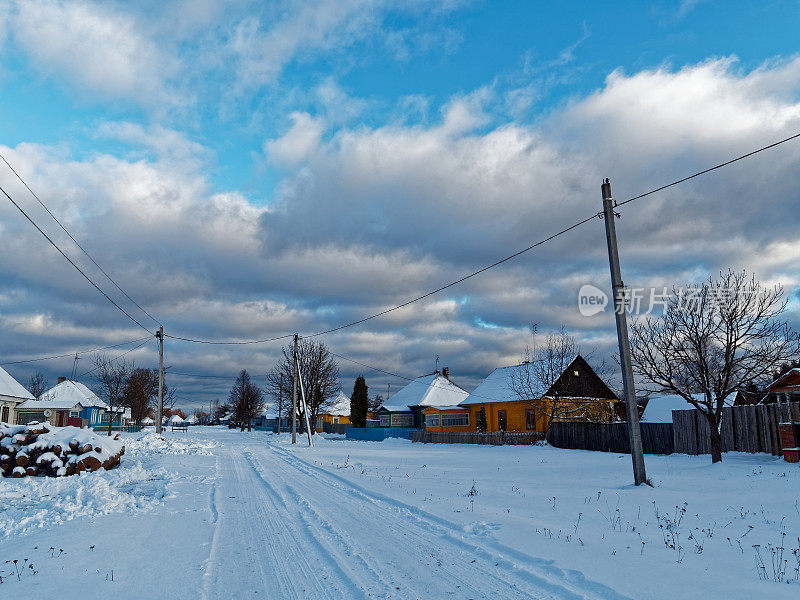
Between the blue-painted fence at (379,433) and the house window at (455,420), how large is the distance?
3642mm

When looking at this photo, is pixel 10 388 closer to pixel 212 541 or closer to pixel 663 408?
pixel 212 541

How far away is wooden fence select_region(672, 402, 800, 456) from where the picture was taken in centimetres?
1938

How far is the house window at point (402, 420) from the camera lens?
210ft

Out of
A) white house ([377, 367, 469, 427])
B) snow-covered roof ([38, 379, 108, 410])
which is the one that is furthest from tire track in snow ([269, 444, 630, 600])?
snow-covered roof ([38, 379, 108, 410])

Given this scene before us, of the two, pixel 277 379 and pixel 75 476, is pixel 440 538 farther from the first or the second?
pixel 277 379

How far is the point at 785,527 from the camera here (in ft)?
27.6

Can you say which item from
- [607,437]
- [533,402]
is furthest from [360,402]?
[607,437]

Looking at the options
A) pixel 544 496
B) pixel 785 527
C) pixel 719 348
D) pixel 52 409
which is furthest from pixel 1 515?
pixel 52 409

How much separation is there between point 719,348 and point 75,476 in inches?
826

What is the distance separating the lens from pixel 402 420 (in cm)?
6456

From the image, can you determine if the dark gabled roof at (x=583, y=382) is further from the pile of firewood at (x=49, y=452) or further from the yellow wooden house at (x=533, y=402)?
the pile of firewood at (x=49, y=452)

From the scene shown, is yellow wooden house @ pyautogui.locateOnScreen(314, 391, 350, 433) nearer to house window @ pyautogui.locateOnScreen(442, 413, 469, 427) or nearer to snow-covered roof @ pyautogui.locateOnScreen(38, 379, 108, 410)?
snow-covered roof @ pyautogui.locateOnScreen(38, 379, 108, 410)

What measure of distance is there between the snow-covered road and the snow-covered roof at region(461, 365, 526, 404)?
120ft

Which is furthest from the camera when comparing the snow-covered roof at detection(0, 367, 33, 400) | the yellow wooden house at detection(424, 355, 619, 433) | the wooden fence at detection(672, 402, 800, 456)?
the yellow wooden house at detection(424, 355, 619, 433)
